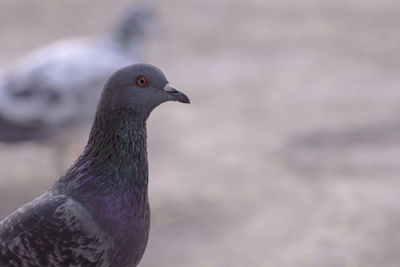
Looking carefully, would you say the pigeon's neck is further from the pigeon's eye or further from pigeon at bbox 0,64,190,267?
the pigeon's eye

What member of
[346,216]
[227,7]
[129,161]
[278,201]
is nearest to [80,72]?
[278,201]

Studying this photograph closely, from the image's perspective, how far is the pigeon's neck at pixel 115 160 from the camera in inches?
131

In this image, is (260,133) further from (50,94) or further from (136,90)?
(136,90)

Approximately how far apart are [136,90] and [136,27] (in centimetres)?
465

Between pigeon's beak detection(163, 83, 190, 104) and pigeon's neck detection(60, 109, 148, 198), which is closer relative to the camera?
pigeon's neck detection(60, 109, 148, 198)

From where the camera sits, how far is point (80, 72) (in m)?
6.89

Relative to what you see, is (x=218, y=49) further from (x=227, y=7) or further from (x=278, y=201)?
(x=278, y=201)

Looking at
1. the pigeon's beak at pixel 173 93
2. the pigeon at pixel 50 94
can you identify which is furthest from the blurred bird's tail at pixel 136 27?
the pigeon's beak at pixel 173 93

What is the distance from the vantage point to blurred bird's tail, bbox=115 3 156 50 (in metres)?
7.74

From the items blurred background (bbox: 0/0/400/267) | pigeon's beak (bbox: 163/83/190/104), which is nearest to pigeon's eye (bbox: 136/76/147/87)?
pigeon's beak (bbox: 163/83/190/104)

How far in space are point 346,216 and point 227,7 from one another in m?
6.26

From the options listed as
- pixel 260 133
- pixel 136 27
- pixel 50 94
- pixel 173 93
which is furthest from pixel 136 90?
pixel 260 133

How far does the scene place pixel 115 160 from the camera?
11.1 feet

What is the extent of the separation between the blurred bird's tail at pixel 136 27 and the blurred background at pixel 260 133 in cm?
28
